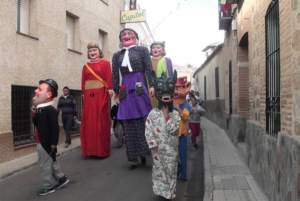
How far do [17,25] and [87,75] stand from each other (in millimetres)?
2607

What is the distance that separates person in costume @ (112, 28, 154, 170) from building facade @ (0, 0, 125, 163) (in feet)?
9.74

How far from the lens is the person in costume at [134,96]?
6.41m

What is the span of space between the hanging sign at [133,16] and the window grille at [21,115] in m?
8.02

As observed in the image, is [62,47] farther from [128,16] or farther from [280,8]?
[280,8]

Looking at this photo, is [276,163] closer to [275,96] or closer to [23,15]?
[275,96]

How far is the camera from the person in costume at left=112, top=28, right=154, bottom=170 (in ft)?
21.0

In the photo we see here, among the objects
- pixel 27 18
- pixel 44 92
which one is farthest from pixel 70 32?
pixel 44 92

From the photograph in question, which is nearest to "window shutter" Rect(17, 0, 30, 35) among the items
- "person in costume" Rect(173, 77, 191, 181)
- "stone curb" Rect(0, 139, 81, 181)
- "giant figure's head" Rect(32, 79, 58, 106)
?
"stone curb" Rect(0, 139, 81, 181)

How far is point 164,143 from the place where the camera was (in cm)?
442

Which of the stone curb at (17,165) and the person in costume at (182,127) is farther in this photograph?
the stone curb at (17,165)

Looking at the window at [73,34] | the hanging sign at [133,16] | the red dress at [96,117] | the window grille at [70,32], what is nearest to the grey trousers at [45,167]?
the red dress at [96,117]

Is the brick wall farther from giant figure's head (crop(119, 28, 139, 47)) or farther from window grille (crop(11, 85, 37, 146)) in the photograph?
window grille (crop(11, 85, 37, 146))

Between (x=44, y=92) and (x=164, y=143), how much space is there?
2.07 metres

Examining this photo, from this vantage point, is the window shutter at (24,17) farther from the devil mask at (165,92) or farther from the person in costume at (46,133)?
the devil mask at (165,92)
